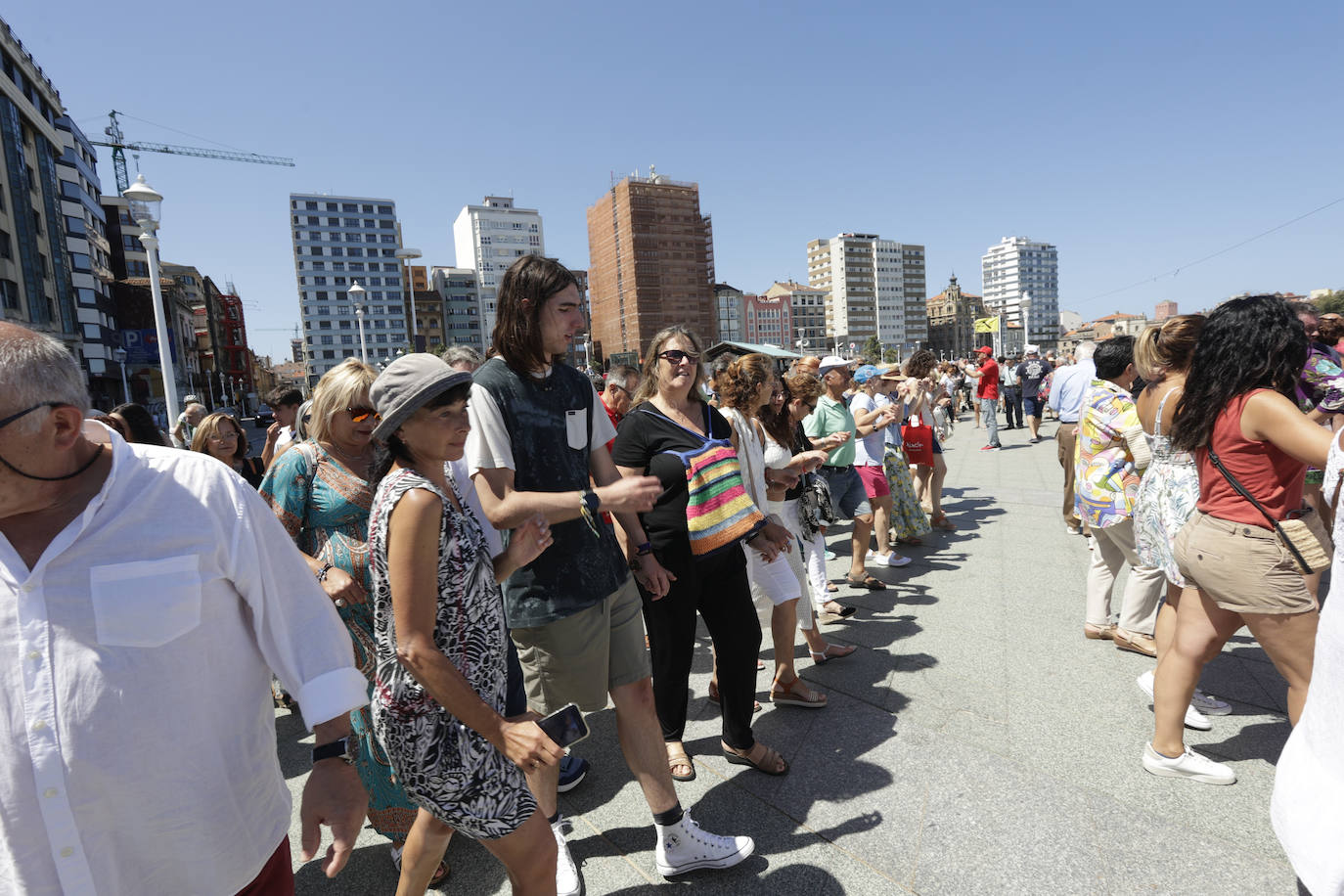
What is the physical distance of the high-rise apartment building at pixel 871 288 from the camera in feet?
462

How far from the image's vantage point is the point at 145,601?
46.3 inches

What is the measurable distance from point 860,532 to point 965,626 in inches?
46.9

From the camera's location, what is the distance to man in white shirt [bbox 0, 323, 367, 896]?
1128 millimetres

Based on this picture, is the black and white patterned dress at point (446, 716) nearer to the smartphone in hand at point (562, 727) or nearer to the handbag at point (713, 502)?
the smartphone in hand at point (562, 727)

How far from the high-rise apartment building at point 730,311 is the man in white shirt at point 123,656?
125 m

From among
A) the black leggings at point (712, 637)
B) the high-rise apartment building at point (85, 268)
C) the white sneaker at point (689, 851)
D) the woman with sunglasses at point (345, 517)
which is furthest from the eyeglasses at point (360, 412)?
the high-rise apartment building at point (85, 268)

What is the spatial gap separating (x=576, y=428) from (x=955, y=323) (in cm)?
15844

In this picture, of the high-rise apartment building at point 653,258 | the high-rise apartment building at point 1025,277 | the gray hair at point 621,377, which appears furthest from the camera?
the high-rise apartment building at point 1025,277

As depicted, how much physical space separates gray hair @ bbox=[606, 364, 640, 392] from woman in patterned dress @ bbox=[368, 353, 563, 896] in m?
4.13

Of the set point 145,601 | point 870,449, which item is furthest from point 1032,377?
point 145,601

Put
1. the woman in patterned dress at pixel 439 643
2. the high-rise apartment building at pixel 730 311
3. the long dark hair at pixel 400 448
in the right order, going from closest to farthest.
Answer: the woman in patterned dress at pixel 439 643 → the long dark hair at pixel 400 448 → the high-rise apartment building at pixel 730 311

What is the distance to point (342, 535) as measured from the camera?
256cm

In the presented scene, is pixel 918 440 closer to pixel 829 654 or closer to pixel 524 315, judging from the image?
pixel 829 654

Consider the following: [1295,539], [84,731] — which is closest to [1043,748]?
[1295,539]
